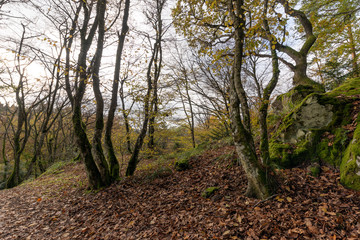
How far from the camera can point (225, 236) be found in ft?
8.57

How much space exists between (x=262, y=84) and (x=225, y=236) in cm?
1331

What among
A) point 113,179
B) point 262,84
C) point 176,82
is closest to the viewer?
point 113,179

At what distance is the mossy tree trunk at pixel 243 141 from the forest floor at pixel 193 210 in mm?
250

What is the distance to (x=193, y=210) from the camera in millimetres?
3578

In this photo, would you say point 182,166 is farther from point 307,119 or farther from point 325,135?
point 325,135

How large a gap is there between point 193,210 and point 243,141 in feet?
6.31

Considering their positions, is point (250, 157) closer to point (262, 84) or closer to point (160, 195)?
point (160, 195)

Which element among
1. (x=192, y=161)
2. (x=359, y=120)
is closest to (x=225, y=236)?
(x=359, y=120)

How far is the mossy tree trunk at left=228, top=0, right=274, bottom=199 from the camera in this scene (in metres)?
3.31

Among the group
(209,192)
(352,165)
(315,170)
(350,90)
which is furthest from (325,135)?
(209,192)

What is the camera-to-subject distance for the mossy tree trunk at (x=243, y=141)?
331 centimetres

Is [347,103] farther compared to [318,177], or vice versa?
[347,103]

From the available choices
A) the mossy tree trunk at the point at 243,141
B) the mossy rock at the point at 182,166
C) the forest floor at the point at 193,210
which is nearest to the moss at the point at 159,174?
the forest floor at the point at 193,210

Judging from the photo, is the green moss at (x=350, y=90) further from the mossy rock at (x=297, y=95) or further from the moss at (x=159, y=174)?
the moss at (x=159, y=174)
